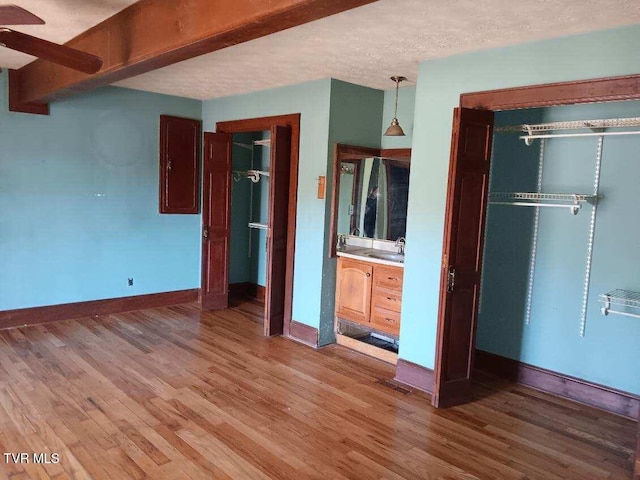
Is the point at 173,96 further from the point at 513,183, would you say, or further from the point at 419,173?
the point at 513,183

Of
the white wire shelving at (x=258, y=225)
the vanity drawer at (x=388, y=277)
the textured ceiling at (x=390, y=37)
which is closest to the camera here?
the textured ceiling at (x=390, y=37)

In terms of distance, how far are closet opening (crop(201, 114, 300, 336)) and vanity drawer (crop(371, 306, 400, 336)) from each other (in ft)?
2.99

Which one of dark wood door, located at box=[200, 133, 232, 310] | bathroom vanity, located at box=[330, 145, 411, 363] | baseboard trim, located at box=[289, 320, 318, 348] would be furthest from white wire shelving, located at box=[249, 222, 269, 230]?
baseboard trim, located at box=[289, 320, 318, 348]

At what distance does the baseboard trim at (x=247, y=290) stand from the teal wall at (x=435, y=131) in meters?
2.92

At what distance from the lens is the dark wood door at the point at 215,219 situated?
226 inches

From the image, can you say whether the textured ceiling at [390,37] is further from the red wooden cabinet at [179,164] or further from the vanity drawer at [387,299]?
the vanity drawer at [387,299]

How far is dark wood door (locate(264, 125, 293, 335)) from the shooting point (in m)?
4.86

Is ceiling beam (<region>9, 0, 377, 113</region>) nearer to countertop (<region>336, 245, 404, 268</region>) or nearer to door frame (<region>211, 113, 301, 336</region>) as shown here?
door frame (<region>211, 113, 301, 336</region>)

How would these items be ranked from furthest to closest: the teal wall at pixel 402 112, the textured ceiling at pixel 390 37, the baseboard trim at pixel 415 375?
the teal wall at pixel 402 112 → the baseboard trim at pixel 415 375 → the textured ceiling at pixel 390 37

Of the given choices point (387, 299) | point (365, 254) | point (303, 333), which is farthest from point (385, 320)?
point (303, 333)

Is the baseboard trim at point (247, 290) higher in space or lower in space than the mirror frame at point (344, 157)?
lower

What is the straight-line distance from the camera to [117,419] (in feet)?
10.3

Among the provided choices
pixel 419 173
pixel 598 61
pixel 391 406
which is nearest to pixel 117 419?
pixel 391 406

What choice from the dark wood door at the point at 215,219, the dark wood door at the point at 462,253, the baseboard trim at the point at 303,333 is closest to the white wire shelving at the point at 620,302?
the dark wood door at the point at 462,253
